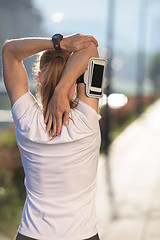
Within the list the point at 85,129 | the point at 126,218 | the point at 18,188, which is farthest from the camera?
the point at 18,188

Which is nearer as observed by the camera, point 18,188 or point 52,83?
point 52,83

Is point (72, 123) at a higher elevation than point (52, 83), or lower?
lower

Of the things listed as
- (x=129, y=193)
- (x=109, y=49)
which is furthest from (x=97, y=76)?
(x=109, y=49)

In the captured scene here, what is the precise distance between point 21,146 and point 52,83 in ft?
0.98

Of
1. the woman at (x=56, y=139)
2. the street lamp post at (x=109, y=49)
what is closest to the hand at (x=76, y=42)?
the woman at (x=56, y=139)

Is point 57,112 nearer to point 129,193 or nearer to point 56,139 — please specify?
point 56,139

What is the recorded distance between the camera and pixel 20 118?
1888 millimetres

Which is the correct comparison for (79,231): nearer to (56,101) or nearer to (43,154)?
(43,154)

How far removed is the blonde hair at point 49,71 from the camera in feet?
6.12

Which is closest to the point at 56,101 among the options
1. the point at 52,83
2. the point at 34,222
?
the point at 52,83

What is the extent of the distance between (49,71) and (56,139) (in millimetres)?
283

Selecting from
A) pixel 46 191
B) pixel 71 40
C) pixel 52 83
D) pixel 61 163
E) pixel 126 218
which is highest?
pixel 71 40

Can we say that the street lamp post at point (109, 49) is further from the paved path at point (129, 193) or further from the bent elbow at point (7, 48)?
the bent elbow at point (7, 48)

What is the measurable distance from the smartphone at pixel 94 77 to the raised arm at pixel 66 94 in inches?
0.9
